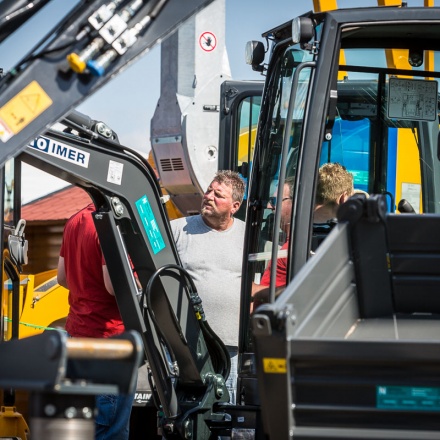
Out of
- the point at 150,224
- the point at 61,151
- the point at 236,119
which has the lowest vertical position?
the point at 150,224

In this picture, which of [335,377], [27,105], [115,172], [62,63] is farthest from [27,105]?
[115,172]

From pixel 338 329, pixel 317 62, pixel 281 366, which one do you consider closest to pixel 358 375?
pixel 281 366

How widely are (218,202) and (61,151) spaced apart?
196cm

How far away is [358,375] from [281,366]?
0.86 ft

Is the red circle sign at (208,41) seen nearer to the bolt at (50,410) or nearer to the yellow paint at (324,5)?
the yellow paint at (324,5)

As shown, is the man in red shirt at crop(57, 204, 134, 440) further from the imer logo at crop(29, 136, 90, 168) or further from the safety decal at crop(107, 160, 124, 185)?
the imer logo at crop(29, 136, 90, 168)

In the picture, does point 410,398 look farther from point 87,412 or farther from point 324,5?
point 324,5

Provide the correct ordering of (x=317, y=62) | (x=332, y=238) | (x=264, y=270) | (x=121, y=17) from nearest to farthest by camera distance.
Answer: (x=121, y=17) < (x=332, y=238) < (x=317, y=62) < (x=264, y=270)

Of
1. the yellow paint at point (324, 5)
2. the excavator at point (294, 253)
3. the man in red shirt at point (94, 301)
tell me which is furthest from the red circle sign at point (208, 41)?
the excavator at point (294, 253)

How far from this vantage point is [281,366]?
3.23 meters

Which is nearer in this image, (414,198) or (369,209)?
(369,209)

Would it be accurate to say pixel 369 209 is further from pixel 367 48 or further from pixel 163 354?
pixel 163 354

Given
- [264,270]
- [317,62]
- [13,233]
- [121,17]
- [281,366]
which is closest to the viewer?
[281,366]

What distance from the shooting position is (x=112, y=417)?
19.8 feet
